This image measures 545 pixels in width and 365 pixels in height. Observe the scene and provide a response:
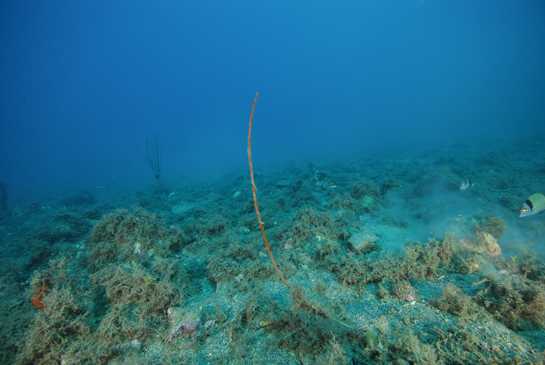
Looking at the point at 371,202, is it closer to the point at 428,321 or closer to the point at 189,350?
the point at 428,321

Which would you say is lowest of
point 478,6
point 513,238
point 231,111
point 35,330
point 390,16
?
point 513,238

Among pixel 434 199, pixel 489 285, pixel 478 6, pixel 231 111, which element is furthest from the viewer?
pixel 231 111

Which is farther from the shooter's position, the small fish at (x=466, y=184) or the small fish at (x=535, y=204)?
the small fish at (x=466, y=184)

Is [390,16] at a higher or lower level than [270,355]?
higher

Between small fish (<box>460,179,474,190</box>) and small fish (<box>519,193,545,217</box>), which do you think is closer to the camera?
small fish (<box>519,193,545,217</box>)

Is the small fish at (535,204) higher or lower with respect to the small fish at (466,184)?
higher

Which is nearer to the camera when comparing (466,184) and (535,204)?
(535,204)

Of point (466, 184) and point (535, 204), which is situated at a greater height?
point (535, 204)

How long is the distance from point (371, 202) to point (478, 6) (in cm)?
12029

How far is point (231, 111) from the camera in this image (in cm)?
15688

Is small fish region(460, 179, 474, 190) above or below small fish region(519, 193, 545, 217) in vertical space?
below

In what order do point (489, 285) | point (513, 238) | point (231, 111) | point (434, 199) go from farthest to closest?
point (231, 111) < point (434, 199) < point (513, 238) < point (489, 285)

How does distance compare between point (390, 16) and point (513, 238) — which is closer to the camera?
point (513, 238)

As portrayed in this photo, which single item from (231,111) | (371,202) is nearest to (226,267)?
(371,202)
